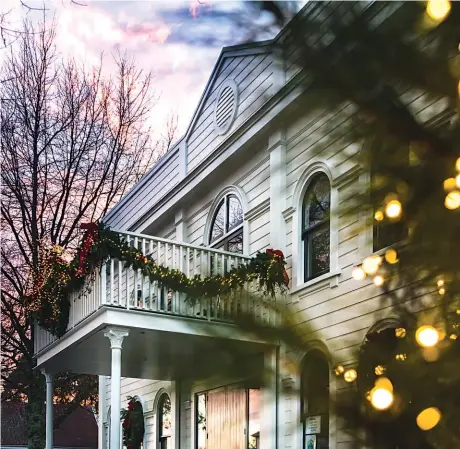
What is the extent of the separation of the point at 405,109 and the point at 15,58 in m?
16.8

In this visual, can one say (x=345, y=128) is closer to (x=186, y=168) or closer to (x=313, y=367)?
(x=313, y=367)

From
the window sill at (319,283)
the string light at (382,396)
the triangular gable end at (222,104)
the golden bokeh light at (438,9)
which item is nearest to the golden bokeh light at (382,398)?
the string light at (382,396)

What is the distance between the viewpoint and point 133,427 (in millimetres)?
13773

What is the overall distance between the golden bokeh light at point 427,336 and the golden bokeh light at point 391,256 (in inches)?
7.2

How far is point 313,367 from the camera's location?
144 cm

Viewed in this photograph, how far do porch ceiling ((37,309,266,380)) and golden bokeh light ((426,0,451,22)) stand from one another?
2.34 feet

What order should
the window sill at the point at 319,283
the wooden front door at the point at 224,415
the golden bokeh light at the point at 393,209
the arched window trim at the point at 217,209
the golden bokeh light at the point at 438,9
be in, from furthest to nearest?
the arched window trim at the point at 217,209 → the wooden front door at the point at 224,415 → the window sill at the point at 319,283 → the golden bokeh light at the point at 393,209 → the golden bokeh light at the point at 438,9

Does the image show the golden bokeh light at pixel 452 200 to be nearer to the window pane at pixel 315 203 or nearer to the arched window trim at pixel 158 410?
the window pane at pixel 315 203

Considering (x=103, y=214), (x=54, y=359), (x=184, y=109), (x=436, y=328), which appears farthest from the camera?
(x=184, y=109)

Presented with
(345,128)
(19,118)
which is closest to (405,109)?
(345,128)

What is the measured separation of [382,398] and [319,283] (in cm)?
696

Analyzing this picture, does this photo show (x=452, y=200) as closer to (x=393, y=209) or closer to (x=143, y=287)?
(x=393, y=209)

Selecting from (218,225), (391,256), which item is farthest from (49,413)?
(391,256)

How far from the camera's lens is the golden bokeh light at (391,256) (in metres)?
1.70
